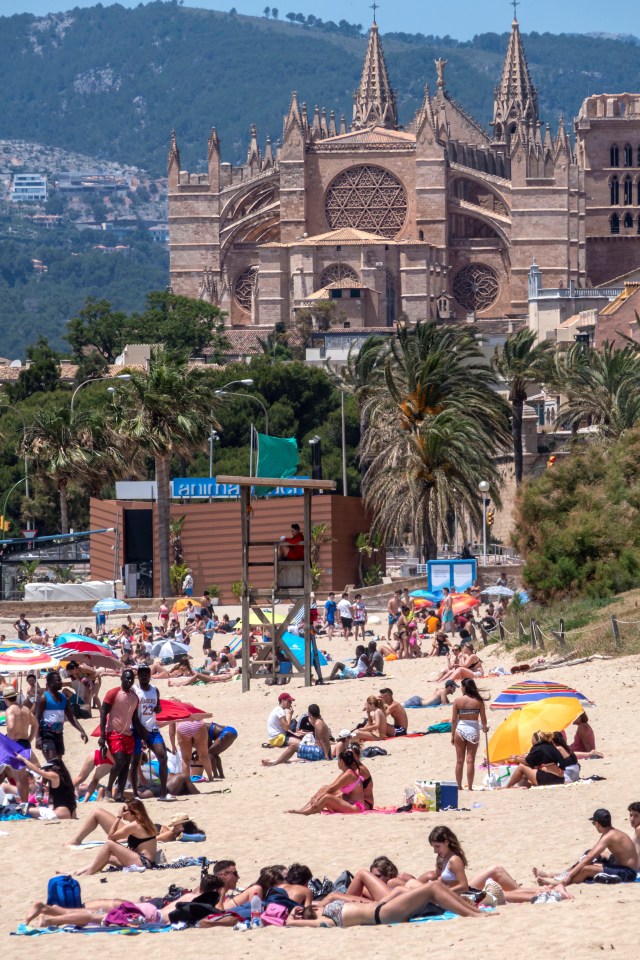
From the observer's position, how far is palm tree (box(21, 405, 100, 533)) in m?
53.4

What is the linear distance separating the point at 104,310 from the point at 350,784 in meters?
92.0

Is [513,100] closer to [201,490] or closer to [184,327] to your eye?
[184,327]

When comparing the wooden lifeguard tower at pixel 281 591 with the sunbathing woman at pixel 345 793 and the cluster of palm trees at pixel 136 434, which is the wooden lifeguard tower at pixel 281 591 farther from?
the cluster of palm trees at pixel 136 434

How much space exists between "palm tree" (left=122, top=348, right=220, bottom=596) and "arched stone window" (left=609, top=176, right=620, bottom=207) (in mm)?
72128

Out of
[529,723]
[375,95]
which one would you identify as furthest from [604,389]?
[375,95]

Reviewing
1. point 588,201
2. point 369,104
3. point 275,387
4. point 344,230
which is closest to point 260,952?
point 275,387

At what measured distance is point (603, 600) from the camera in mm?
30484

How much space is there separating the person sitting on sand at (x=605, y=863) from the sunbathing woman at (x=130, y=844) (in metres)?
3.32

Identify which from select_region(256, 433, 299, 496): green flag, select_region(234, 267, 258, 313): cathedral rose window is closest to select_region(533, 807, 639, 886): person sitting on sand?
select_region(256, 433, 299, 496): green flag

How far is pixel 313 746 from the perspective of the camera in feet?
68.9

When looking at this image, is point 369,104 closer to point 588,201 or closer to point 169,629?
point 588,201

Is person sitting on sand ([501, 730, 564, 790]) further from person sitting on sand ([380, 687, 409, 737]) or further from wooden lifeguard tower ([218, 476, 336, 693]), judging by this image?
wooden lifeguard tower ([218, 476, 336, 693])

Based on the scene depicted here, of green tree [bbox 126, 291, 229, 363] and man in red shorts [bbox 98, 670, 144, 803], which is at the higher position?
green tree [bbox 126, 291, 229, 363]

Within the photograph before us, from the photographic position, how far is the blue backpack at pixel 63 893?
46.2 feet
